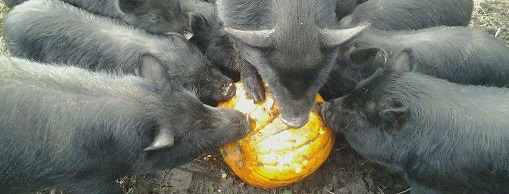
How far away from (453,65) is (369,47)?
39.1 inches

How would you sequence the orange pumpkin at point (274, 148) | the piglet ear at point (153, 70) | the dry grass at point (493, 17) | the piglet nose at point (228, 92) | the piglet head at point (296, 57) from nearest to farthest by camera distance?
the piglet head at point (296, 57) → the piglet ear at point (153, 70) → the orange pumpkin at point (274, 148) → the piglet nose at point (228, 92) → the dry grass at point (493, 17)

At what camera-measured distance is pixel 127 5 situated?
20.9 feet

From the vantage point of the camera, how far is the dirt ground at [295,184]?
585 cm

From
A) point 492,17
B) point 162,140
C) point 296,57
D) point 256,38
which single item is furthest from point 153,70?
point 492,17

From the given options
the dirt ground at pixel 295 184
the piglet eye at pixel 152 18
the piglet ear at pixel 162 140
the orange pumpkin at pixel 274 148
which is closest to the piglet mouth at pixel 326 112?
the orange pumpkin at pixel 274 148

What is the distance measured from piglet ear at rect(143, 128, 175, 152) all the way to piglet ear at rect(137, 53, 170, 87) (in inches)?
16.7

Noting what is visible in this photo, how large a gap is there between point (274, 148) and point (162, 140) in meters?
1.02

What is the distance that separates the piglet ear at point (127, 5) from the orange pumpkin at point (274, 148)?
5.42 ft

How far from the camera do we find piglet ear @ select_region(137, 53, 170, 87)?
197 inches

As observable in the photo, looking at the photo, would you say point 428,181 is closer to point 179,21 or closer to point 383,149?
point 383,149

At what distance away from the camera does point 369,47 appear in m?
5.54

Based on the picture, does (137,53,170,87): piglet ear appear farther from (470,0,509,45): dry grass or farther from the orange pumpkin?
(470,0,509,45): dry grass

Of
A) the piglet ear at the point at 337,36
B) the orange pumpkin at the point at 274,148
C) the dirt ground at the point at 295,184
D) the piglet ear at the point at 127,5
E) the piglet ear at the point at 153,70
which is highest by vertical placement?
the piglet ear at the point at 337,36

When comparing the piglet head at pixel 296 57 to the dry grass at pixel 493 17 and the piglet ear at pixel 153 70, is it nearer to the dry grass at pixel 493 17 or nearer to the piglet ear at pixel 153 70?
the piglet ear at pixel 153 70
